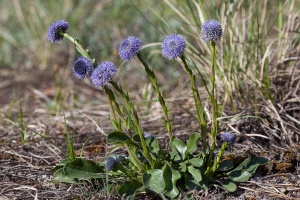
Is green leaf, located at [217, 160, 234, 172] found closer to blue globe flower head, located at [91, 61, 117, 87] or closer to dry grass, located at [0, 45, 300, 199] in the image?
dry grass, located at [0, 45, 300, 199]

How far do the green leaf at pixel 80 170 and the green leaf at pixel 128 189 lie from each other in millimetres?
115

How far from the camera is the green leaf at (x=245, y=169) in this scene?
2314 mm

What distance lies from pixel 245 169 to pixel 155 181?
0.41m

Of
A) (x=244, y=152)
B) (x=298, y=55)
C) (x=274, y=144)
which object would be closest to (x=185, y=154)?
(x=244, y=152)

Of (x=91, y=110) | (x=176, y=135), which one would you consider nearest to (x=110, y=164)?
(x=176, y=135)

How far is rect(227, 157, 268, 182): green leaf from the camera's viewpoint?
2.31 metres

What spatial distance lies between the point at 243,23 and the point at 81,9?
1976mm

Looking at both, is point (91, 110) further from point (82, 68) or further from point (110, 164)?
point (82, 68)

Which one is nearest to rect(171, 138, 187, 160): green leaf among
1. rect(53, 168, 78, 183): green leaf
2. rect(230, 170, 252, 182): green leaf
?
rect(230, 170, 252, 182): green leaf

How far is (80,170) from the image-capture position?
225cm

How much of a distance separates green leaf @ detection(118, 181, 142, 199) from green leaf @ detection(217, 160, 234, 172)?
1.15 feet

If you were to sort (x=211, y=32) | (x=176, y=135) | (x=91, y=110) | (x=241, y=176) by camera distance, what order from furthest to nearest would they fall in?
(x=91, y=110) → (x=176, y=135) → (x=241, y=176) → (x=211, y=32)

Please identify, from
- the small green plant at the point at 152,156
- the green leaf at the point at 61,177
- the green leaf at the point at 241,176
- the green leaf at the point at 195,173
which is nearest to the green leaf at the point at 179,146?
the small green plant at the point at 152,156

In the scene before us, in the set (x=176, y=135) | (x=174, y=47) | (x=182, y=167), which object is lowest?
(x=182, y=167)
